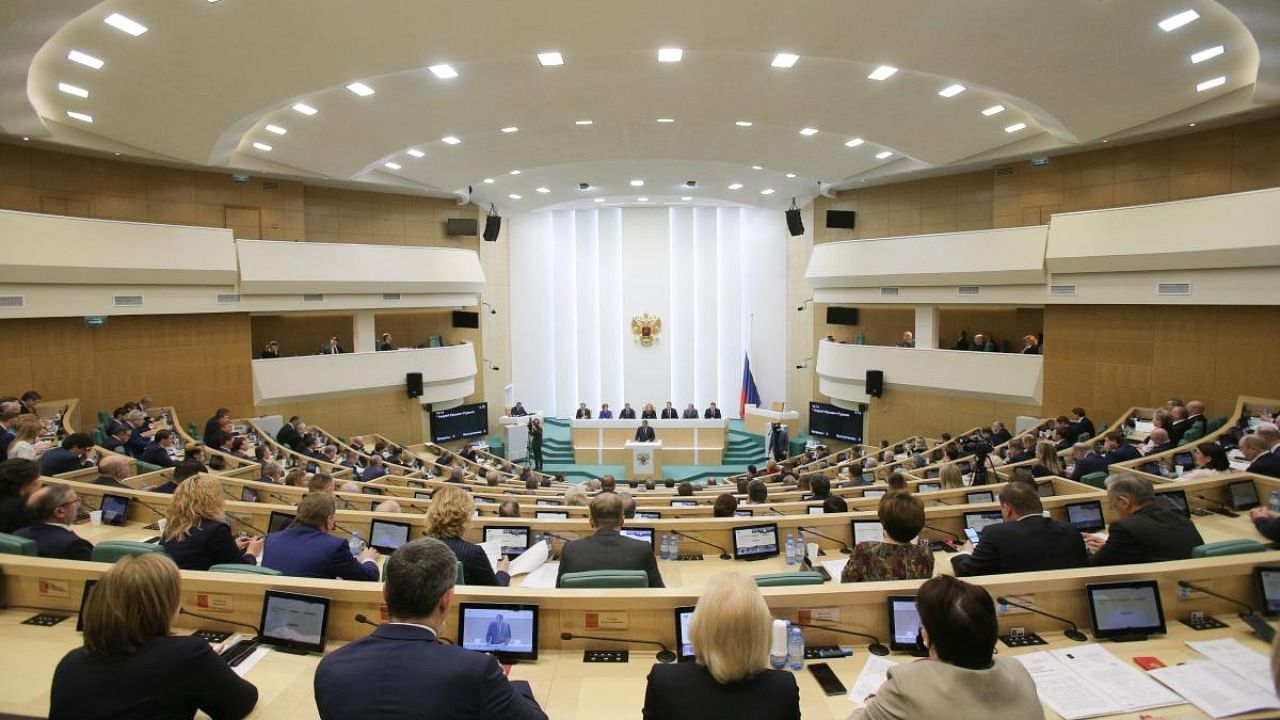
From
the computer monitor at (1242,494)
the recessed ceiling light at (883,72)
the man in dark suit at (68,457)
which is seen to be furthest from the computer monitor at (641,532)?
the recessed ceiling light at (883,72)

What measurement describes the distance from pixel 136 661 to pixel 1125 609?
437 cm

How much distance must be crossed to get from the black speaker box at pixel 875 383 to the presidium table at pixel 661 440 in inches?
158

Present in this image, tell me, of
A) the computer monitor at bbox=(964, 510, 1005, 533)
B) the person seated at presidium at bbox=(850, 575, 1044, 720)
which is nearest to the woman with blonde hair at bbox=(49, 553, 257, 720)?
the person seated at presidium at bbox=(850, 575, 1044, 720)

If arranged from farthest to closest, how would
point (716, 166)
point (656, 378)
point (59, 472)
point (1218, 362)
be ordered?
point (656, 378) < point (716, 166) < point (1218, 362) < point (59, 472)

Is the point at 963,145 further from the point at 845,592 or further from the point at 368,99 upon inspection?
the point at 845,592

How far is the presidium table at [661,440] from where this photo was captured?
18906mm

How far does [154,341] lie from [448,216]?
8558mm

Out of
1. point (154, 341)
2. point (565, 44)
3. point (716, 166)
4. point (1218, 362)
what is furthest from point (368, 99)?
point (1218, 362)

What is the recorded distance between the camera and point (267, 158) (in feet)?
48.5

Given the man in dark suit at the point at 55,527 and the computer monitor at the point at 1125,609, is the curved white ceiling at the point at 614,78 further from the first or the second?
the computer monitor at the point at 1125,609

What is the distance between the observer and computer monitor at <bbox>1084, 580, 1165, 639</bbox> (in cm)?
→ 351

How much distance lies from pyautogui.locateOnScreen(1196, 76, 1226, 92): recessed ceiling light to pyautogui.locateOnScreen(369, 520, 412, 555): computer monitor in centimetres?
1234

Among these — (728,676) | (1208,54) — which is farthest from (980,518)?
(1208,54)

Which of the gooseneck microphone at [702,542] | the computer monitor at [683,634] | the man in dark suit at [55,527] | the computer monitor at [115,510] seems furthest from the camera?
the computer monitor at [115,510]
